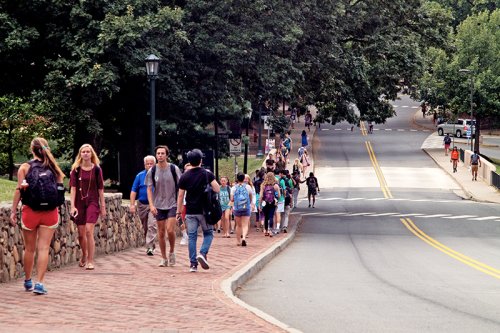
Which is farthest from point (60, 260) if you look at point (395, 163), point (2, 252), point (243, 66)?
point (395, 163)

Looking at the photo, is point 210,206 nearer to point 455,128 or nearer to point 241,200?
point 241,200

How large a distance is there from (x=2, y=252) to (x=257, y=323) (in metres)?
4.59

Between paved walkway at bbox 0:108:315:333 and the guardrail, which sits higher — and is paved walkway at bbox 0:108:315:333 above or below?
above

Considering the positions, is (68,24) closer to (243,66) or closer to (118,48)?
(118,48)

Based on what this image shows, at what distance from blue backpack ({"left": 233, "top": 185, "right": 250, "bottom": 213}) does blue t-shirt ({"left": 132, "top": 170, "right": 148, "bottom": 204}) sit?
5.28 metres

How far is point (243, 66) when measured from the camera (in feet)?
106

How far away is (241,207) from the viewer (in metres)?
23.1

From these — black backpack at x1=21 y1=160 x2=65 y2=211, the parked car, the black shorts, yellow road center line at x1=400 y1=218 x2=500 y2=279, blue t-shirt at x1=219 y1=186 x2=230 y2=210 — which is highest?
the parked car

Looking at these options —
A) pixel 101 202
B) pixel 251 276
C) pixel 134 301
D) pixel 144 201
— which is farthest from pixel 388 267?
pixel 134 301

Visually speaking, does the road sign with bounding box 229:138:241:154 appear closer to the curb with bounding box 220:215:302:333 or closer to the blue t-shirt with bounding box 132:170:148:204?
the curb with bounding box 220:215:302:333

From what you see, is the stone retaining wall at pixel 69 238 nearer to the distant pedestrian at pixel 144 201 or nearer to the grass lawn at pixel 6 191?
the distant pedestrian at pixel 144 201

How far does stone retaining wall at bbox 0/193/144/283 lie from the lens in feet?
44.3

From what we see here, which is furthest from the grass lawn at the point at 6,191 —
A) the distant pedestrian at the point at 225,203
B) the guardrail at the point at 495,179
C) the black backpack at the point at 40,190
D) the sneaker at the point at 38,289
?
the guardrail at the point at 495,179

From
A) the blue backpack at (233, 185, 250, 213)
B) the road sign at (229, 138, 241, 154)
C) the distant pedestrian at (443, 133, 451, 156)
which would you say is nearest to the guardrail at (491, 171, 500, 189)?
the distant pedestrian at (443, 133, 451, 156)
